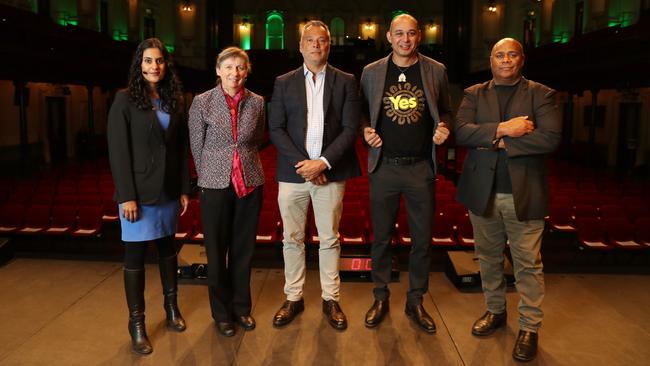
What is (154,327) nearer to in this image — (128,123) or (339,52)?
(128,123)

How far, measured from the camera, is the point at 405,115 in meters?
3.40

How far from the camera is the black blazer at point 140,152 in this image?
3.07 meters

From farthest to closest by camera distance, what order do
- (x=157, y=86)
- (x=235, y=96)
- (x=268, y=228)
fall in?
(x=268, y=228)
(x=235, y=96)
(x=157, y=86)

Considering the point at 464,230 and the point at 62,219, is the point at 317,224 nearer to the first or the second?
the point at 464,230

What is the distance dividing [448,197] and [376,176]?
3.51m

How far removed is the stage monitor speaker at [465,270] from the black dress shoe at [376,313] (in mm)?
946

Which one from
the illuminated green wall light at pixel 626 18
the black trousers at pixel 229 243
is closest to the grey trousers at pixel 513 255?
the black trousers at pixel 229 243

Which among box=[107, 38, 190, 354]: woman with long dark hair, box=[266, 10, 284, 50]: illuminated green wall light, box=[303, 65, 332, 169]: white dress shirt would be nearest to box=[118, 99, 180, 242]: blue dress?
box=[107, 38, 190, 354]: woman with long dark hair

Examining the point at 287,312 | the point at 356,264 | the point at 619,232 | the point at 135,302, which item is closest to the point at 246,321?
the point at 287,312

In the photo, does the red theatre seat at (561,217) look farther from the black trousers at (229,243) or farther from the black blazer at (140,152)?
the black blazer at (140,152)

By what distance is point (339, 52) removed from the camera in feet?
73.7

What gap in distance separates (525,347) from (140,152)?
264cm

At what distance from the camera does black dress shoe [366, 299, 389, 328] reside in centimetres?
351

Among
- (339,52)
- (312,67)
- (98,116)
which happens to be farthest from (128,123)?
(339,52)
